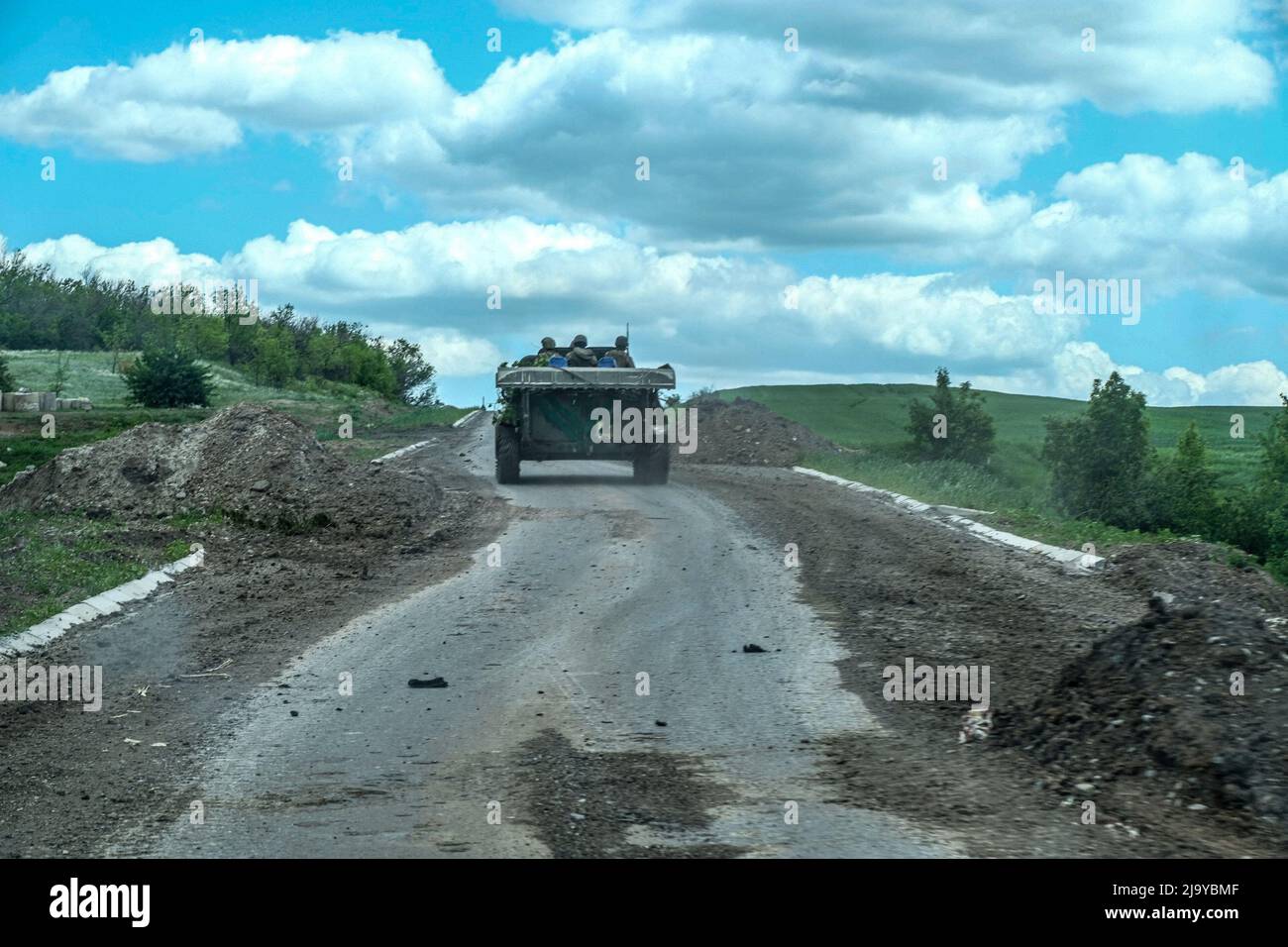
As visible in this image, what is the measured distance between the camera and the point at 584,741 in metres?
7.22

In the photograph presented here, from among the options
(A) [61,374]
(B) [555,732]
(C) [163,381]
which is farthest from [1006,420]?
(B) [555,732]

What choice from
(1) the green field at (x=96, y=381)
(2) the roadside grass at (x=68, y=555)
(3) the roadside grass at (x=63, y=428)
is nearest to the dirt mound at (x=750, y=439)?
(3) the roadside grass at (x=63, y=428)

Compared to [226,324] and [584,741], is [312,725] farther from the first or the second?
[226,324]

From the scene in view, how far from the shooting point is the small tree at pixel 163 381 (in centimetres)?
4366

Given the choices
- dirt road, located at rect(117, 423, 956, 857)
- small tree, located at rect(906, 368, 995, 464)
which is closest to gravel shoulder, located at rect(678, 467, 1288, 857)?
dirt road, located at rect(117, 423, 956, 857)

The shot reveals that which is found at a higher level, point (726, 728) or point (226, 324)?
point (226, 324)

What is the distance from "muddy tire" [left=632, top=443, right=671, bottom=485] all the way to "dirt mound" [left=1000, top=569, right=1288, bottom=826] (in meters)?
16.5

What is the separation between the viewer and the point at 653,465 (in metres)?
24.4

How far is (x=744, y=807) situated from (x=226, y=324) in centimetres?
8370

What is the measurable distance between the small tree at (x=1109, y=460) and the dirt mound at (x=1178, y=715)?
1149 inches

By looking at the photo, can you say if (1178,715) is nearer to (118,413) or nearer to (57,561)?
(57,561)

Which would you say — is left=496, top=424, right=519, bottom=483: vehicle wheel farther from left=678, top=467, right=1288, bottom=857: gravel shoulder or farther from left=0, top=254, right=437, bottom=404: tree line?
left=0, top=254, right=437, bottom=404: tree line

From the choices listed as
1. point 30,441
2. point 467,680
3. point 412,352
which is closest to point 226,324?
point 412,352

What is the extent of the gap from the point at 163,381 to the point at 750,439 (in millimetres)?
20670
